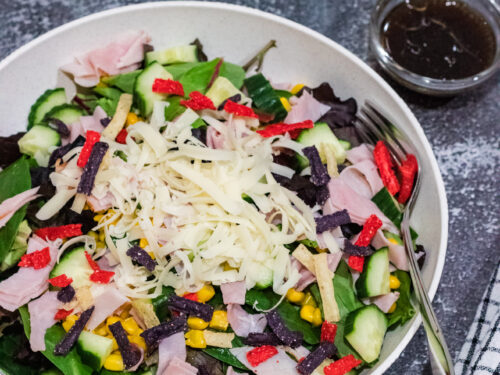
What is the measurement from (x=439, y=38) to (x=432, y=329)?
5.96ft

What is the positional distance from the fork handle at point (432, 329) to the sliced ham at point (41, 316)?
1.54 meters

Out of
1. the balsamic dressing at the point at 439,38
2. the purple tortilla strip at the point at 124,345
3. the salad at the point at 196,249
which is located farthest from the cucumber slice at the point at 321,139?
the purple tortilla strip at the point at 124,345

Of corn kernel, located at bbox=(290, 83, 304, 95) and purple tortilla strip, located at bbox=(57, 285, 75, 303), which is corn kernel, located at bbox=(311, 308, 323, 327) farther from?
corn kernel, located at bbox=(290, 83, 304, 95)

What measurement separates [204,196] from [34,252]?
2.55ft

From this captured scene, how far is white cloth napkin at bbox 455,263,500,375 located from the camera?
2.70 meters

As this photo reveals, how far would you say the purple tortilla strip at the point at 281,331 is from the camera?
2527 millimetres

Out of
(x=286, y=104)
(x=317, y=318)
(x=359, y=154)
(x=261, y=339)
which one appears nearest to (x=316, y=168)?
(x=359, y=154)

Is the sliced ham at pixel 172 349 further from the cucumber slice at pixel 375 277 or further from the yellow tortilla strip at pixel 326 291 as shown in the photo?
the cucumber slice at pixel 375 277

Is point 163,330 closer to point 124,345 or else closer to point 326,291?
point 124,345

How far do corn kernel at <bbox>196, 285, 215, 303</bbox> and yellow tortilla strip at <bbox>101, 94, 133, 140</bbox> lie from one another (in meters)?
0.83

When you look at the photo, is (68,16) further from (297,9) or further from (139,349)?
(139,349)

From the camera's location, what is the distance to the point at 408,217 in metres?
2.86

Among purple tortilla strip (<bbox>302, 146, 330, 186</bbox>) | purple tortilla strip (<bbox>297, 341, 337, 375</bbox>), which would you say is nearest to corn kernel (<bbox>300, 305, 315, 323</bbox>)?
purple tortilla strip (<bbox>297, 341, 337, 375</bbox>)

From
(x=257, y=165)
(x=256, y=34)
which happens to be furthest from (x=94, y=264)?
(x=256, y=34)
